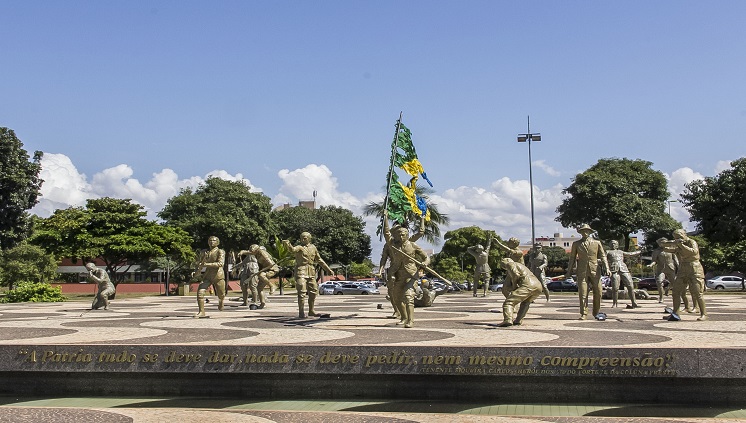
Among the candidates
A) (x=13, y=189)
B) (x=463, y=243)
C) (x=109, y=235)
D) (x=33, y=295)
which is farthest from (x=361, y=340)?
(x=463, y=243)

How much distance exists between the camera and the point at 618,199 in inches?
2105

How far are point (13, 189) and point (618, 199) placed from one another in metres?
38.8

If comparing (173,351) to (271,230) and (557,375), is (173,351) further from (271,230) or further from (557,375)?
(271,230)

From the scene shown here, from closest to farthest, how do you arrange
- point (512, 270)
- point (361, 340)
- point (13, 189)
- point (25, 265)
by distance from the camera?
1. point (361, 340)
2. point (512, 270)
3. point (13, 189)
4. point (25, 265)

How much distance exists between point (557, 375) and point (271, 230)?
5488 centimetres

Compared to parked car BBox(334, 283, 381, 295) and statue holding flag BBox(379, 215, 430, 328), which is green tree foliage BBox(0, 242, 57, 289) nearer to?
parked car BBox(334, 283, 381, 295)

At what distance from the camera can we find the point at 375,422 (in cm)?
713

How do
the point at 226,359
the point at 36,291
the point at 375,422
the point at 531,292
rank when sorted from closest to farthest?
the point at 375,422 < the point at 226,359 < the point at 531,292 < the point at 36,291

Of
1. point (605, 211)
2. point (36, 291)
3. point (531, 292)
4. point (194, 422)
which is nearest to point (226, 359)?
point (194, 422)

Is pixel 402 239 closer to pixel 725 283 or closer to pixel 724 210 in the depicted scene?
pixel 724 210

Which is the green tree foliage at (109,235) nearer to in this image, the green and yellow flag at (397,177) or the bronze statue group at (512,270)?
the bronze statue group at (512,270)

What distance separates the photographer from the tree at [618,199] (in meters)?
53.4

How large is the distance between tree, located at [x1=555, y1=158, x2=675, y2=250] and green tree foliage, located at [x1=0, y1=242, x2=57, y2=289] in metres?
36.1

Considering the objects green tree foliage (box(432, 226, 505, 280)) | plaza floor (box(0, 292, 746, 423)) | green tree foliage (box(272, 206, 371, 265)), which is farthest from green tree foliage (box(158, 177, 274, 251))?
plaza floor (box(0, 292, 746, 423))
